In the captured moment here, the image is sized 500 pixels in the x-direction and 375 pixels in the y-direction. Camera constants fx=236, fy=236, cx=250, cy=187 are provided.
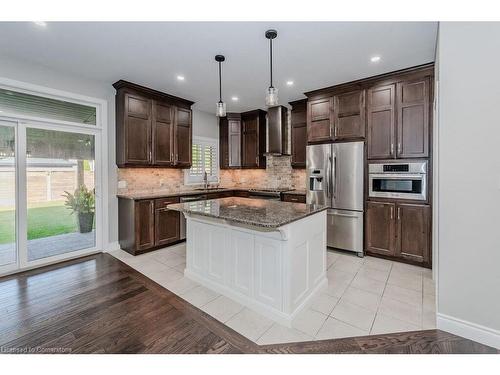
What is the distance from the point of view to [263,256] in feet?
7.02

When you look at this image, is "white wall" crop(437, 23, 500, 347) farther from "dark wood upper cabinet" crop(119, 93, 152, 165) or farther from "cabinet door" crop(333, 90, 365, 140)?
"dark wood upper cabinet" crop(119, 93, 152, 165)

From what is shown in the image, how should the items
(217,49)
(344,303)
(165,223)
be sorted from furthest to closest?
1. (165,223)
2. (217,49)
3. (344,303)

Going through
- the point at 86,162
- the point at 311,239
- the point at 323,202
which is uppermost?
the point at 86,162

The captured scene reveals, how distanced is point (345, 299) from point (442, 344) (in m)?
0.80

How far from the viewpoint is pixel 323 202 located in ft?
12.9

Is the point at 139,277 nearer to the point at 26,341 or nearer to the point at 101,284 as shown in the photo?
the point at 101,284

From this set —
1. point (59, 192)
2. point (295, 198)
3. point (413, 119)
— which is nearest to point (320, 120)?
point (413, 119)

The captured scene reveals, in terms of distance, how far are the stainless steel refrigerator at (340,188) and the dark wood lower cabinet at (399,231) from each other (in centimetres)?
17

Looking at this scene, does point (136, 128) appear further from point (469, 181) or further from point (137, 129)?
point (469, 181)

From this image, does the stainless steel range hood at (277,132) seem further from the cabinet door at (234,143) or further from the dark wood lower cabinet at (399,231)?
the dark wood lower cabinet at (399,231)

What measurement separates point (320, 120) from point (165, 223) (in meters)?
3.19

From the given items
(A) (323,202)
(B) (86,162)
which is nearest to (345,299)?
(A) (323,202)

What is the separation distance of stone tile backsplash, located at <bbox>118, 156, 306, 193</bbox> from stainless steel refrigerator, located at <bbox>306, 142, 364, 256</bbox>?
107 cm

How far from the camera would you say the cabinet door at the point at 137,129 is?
3.80 m
